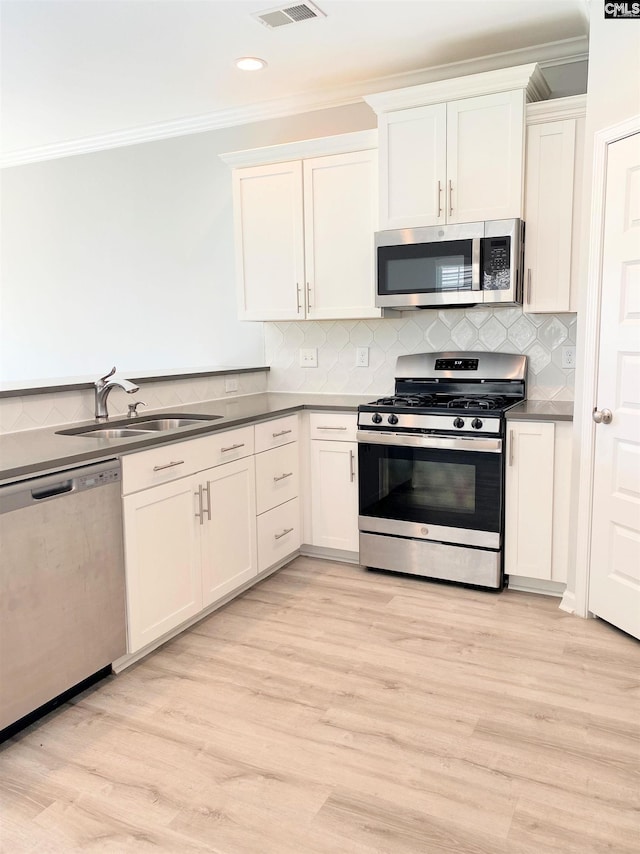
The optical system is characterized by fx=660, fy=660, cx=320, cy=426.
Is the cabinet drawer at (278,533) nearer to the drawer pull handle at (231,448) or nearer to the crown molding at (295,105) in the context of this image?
the drawer pull handle at (231,448)

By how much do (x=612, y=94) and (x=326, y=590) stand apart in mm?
2510

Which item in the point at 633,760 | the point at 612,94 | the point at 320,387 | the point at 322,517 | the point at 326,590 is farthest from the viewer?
the point at 320,387

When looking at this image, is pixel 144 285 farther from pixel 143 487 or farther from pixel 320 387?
pixel 143 487

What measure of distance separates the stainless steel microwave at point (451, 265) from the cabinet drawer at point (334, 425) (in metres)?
0.62

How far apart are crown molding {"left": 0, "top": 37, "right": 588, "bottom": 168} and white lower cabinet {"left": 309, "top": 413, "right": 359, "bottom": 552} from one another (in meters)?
1.89

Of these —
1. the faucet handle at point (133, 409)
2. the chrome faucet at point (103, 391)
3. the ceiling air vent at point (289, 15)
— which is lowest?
the faucet handle at point (133, 409)

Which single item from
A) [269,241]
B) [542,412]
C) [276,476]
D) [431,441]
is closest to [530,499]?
[542,412]

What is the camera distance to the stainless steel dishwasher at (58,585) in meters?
1.96

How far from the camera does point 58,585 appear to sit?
212 cm

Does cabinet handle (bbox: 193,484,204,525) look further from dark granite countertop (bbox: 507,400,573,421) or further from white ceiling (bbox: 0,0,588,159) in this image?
white ceiling (bbox: 0,0,588,159)

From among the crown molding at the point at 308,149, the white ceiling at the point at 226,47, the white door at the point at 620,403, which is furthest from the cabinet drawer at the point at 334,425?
the white ceiling at the point at 226,47

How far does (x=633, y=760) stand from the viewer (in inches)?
76.9

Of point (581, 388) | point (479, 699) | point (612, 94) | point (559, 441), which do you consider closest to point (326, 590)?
point (479, 699)

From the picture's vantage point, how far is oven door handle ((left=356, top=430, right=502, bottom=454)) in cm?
308
